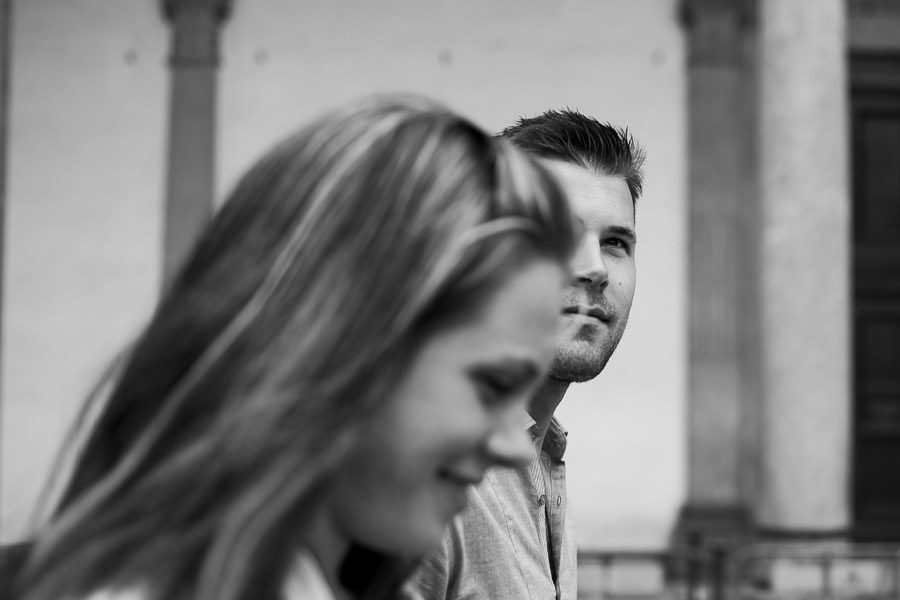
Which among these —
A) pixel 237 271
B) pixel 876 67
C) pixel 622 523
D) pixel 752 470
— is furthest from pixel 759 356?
pixel 237 271

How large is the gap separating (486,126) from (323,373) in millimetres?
9612

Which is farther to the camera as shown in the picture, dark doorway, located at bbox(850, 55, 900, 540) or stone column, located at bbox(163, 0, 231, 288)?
dark doorway, located at bbox(850, 55, 900, 540)

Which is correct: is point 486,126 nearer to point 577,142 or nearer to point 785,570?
point 785,570

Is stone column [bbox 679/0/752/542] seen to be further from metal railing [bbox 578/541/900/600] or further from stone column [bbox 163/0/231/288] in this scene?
stone column [bbox 163/0/231/288]

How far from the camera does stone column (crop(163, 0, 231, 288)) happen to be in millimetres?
10234

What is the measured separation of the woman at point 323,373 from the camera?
0.71 m

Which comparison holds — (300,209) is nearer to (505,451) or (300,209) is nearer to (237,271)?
(237,271)

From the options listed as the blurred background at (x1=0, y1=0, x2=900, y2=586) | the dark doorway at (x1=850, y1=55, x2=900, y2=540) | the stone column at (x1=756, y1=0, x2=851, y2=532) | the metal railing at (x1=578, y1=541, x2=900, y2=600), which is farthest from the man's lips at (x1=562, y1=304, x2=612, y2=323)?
the dark doorway at (x1=850, y1=55, x2=900, y2=540)

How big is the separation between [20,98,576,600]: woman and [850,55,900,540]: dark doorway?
10101 mm

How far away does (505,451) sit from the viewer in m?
0.79

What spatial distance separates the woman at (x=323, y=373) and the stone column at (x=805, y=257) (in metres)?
7.86

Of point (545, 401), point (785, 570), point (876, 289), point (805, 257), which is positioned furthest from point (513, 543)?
point (876, 289)

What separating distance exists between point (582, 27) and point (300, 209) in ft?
32.5

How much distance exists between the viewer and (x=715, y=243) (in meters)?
10.3
